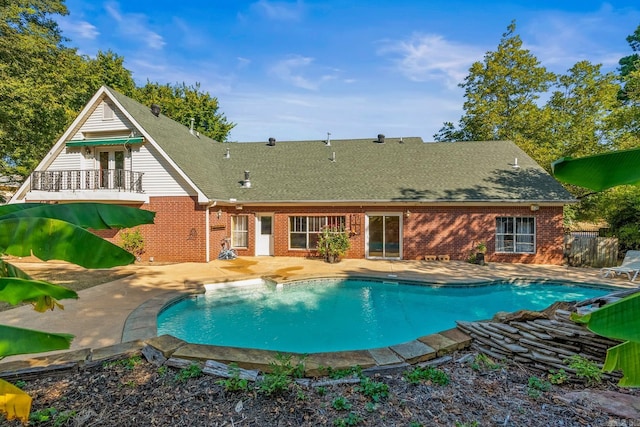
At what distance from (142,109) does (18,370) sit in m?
15.1

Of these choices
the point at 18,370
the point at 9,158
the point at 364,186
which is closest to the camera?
the point at 18,370

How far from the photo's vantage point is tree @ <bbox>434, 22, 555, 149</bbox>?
22094mm

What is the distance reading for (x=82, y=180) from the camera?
569 inches

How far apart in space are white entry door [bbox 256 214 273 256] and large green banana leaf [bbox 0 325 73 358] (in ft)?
46.3

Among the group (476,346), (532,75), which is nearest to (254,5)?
(476,346)

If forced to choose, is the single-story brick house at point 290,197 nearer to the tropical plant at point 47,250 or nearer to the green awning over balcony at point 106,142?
the green awning over balcony at point 106,142

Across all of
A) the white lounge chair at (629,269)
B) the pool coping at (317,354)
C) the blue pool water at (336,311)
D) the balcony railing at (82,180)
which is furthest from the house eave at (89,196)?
the white lounge chair at (629,269)

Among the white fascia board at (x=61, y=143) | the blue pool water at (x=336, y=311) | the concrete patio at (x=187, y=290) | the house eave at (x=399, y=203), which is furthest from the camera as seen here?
the white fascia board at (x=61, y=143)

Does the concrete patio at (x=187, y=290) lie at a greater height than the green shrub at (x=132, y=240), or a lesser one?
lesser

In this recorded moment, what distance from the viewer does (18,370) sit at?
3.85 metres

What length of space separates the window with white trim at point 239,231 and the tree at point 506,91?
18.6m

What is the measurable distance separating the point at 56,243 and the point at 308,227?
1336 centimetres

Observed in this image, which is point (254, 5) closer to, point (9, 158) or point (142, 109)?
point (142, 109)

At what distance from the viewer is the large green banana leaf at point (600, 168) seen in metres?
1.77
